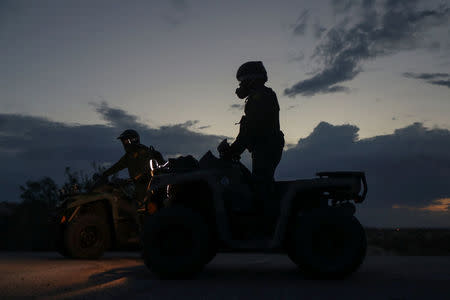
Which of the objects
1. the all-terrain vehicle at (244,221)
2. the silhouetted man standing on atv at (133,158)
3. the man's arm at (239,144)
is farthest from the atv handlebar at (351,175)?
the silhouetted man standing on atv at (133,158)

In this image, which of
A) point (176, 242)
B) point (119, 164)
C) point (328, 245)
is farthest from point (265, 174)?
point (119, 164)

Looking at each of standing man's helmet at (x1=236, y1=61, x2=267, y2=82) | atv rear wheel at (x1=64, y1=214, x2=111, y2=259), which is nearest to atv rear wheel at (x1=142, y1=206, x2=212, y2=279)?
standing man's helmet at (x1=236, y1=61, x2=267, y2=82)

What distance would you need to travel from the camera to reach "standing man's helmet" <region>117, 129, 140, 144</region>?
11.4 meters

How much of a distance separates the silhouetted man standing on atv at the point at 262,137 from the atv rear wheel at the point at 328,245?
29.5 inches

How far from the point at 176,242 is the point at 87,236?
17.0 feet

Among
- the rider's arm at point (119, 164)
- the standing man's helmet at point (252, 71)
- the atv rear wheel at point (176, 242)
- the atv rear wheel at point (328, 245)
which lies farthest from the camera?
the rider's arm at point (119, 164)

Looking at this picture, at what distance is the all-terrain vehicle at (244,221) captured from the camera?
19.5 feet

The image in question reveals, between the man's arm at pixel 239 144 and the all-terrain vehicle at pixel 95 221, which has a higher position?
the man's arm at pixel 239 144

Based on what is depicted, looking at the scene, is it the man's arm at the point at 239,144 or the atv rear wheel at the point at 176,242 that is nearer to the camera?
the atv rear wheel at the point at 176,242

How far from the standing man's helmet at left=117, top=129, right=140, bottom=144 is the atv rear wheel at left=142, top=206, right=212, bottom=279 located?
17.4 feet

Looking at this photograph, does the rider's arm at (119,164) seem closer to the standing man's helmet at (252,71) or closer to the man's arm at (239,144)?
the standing man's helmet at (252,71)

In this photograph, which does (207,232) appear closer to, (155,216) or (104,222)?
(155,216)

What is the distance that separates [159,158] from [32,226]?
8707 millimetres

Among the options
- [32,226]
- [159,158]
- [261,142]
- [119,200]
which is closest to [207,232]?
A: [261,142]
